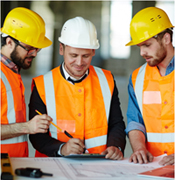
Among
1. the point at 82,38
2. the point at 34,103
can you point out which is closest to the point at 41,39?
the point at 82,38

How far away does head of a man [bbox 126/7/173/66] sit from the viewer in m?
2.71

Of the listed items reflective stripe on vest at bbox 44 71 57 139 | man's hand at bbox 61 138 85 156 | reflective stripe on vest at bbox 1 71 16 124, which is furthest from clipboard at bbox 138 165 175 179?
reflective stripe on vest at bbox 1 71 16 124

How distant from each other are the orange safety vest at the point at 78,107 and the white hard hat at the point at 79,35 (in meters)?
0.33

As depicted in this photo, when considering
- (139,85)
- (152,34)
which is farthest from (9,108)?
(152,34)

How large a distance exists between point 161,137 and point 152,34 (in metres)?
0.97

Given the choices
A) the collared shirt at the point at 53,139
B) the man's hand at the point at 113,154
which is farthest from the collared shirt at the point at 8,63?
the man's hand at the point at 113,154

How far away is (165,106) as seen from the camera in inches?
103

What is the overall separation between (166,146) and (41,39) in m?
1.53

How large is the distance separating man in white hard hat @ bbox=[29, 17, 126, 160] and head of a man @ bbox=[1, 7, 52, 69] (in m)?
0.24

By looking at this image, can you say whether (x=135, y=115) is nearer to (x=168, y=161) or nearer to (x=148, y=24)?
(x=168, y=161)

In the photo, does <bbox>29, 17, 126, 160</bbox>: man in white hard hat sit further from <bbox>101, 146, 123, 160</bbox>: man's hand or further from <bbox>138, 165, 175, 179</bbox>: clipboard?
<bbox>138, 165, 175, 179</bbox>: clipboard

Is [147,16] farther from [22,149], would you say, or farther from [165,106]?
[22,149]

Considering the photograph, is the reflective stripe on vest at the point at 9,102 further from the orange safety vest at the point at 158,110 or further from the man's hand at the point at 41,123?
the orange safety vest at the point at 158,110

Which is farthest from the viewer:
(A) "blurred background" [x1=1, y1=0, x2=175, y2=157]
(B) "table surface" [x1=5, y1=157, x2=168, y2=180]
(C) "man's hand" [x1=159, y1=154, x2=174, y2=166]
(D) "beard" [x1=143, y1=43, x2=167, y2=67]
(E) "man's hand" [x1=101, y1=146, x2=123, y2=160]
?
(A) "blurred background" [x1=1, y1=0, x2=175, y2=157]
